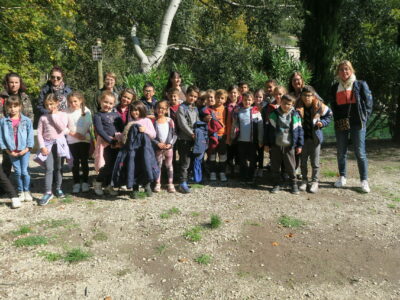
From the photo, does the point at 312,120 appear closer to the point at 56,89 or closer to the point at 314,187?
the point at 314,187

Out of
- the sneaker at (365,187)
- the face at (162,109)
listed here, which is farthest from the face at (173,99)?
the sneaker at (365,187)

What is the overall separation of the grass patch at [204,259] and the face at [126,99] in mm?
2819

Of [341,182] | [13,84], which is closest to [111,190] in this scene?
[13,84]

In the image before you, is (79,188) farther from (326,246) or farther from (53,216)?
(326,246)

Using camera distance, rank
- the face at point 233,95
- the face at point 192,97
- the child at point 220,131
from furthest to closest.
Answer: the face at point 233,95 → the child at point 220,131 → the face at point 192,97

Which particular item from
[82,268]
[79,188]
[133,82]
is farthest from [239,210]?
[133,82]

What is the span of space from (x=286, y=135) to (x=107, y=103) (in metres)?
2.73

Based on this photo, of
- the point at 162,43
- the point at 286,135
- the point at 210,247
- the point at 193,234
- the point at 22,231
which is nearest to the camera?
the point at 210,247

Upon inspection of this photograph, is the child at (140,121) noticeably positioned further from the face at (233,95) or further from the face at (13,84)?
the face at (13,84)

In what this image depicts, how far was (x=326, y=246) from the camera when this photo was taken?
401 cm

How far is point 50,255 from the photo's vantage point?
380 cm

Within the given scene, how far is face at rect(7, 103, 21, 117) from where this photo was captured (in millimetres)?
5148

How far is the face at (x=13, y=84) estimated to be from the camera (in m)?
5.39

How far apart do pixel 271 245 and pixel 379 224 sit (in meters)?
1.61
